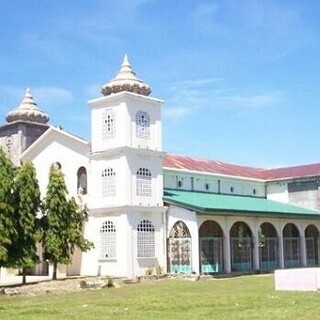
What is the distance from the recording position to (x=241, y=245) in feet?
125

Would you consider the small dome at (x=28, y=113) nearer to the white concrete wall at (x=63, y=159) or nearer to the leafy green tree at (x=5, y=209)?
the white concrete wall at (x=63, y=159)

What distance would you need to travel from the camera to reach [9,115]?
3981cm

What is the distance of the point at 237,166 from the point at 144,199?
1612cm

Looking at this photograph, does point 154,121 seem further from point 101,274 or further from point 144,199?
point 101,274

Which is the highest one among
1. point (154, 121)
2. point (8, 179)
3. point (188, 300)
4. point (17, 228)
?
point (154, 121)

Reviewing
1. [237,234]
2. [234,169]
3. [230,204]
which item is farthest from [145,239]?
[234,169]

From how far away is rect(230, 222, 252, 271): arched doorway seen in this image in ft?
123

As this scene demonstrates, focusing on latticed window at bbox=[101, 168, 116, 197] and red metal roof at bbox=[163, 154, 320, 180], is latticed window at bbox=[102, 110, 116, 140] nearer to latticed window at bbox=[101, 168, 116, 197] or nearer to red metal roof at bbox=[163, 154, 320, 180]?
latticed window at bbox=[101, 168, 116, 197]

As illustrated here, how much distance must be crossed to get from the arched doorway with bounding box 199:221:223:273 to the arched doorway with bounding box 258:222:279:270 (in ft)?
9.26

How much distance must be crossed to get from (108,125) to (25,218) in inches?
286

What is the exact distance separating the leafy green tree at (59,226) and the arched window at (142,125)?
492 cm

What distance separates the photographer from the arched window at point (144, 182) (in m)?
33.7

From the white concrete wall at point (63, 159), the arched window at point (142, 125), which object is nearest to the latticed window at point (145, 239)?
the arched window at point (142, 125)

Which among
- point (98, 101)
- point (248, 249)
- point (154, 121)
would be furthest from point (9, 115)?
point (248, 249)
